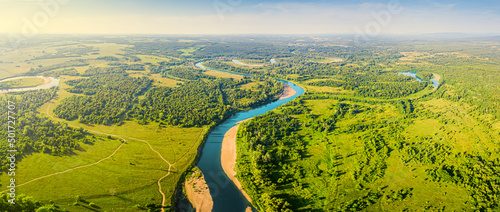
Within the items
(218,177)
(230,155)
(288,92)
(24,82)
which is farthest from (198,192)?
(24,82)

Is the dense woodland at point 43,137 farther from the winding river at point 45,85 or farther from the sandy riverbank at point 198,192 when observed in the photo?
the winding river at point 45,85

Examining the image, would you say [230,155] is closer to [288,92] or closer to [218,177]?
[218,177]

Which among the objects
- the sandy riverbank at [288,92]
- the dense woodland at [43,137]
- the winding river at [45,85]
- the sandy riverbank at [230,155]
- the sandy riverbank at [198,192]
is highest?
the winding river at [45,85]

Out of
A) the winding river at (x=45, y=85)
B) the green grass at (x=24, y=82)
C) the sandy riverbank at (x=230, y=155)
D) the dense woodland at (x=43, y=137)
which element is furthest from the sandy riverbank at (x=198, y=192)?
the green grass at (x=24, y=82)

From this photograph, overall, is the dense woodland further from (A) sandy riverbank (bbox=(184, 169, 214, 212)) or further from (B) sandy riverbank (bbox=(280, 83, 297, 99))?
(B) sandy riverbank (bbox=(280, 83, 297, 99))

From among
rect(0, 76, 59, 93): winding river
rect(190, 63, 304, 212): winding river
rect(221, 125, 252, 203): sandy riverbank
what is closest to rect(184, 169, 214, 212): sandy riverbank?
rect(190, 63, 304, 212): winding river

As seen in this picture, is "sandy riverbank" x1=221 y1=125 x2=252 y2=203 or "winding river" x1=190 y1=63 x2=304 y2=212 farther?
"sandy riverbank" x1=221 y1=125 x2=252 y2=203

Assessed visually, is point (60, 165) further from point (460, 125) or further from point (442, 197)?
point (460, 125)
